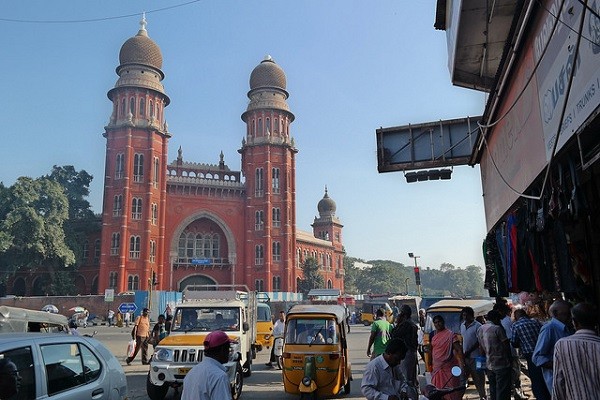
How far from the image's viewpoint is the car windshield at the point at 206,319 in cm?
1058

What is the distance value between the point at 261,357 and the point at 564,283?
1409cm

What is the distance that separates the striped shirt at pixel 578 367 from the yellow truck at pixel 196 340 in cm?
549

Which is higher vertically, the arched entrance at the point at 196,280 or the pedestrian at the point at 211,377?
the arched entrance at the point at 196,280

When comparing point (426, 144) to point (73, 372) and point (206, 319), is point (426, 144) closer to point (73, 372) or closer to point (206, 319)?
point (206, 319)

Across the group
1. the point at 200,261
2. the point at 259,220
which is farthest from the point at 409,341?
the point at 259,220

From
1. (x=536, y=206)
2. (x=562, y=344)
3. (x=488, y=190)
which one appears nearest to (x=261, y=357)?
(x=488, y=190)

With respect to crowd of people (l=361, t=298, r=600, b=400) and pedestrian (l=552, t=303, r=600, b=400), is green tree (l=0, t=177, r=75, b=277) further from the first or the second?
pedestrian (l=552, t=303, r=600, b=400)

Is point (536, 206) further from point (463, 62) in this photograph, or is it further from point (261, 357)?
point (261, 357)

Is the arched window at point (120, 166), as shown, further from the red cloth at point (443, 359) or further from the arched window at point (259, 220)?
the red cloth at point (443, 359)

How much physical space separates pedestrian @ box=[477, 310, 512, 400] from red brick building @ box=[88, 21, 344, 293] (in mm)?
41684

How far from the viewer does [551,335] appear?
201 inches

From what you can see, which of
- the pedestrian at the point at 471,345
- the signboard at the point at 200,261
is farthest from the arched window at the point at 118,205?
the pedestrian at the point at 471,345

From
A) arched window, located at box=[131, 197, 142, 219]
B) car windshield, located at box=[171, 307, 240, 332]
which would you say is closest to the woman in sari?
car windshield, located at box=[171, 307, 240, 332]

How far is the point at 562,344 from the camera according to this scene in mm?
3652
